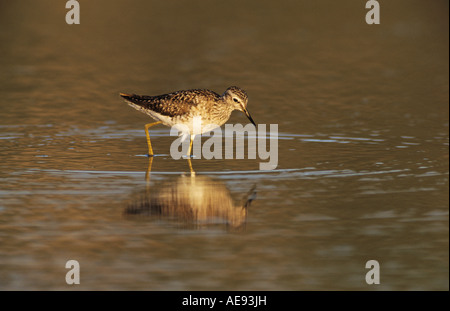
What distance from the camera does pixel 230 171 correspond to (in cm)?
1470

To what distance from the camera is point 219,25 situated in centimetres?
3641

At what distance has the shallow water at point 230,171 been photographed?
9.94 meters

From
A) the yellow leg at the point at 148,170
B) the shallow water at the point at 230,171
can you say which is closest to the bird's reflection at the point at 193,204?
the shallow water at the point at 230,171

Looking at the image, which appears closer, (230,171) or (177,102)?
(230,171)

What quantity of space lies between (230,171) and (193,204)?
2353 mm

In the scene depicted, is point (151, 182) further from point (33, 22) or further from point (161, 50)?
point (33, 22)

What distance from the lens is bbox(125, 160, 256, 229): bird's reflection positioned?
11805mm

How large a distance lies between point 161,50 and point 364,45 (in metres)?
7.75

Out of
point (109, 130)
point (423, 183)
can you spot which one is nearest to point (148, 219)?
point (423, 183)

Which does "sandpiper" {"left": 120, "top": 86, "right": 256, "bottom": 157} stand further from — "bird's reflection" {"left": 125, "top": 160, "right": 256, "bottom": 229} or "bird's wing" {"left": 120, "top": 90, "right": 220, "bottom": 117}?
"bird's reflection" {"left": 125, "top": 160, "right": 256, "bottom": 229}

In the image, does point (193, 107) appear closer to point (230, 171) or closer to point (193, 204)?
point (230, 171)

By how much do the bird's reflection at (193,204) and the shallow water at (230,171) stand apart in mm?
36

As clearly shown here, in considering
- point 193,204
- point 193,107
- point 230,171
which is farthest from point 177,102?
point 193,204

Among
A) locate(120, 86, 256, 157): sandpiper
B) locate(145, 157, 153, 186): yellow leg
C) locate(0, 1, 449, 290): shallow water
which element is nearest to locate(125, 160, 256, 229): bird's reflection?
locate(0, 1, 449, 290): shallow water
